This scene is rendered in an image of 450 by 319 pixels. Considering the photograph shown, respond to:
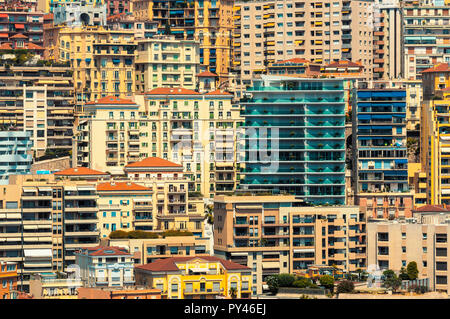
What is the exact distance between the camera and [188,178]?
295 ft

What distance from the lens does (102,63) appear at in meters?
110

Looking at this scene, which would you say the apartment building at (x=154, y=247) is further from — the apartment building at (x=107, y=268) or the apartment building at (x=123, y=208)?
the apartment building at (x=123, y=208)

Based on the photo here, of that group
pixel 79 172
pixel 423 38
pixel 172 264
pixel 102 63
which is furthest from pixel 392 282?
pixel 423 38

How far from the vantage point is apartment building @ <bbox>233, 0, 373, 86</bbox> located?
119m

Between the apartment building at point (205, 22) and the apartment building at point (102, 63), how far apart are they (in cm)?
1281

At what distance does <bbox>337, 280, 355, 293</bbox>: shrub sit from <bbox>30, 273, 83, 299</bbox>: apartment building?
1530cm

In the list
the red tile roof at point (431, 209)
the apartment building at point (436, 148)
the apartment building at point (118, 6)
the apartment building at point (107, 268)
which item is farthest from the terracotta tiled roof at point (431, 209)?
the apartment building at point (118, 6)

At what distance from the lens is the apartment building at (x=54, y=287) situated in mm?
64250

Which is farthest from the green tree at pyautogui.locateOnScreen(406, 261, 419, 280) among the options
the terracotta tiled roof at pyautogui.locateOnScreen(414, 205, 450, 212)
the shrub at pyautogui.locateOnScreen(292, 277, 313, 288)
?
the terracotta tiled roof at pyautogui.locateOnScreen(414, 205, 450, 212)

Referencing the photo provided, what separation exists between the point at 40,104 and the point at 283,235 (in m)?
34.5

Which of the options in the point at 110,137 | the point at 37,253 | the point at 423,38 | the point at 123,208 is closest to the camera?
the point at 37,253

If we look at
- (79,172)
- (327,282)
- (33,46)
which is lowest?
(327,282)

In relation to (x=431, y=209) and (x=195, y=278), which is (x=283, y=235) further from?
(x=195, y=278)

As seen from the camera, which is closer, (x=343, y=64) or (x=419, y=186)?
(x=419, y=186)
